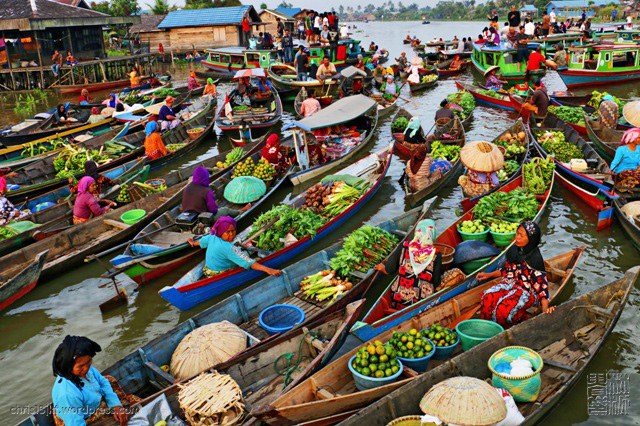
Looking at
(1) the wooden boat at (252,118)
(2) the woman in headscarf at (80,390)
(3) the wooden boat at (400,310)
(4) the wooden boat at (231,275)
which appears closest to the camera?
(2) the woman in headscarf at (80,390)

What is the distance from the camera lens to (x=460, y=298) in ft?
23.1

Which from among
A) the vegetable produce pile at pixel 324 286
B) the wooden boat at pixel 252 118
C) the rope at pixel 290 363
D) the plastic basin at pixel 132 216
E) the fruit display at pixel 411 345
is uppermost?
the wooden boat at pixel 252 118

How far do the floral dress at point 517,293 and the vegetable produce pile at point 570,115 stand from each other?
35.4 feet

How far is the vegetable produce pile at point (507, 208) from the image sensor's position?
29.9ft

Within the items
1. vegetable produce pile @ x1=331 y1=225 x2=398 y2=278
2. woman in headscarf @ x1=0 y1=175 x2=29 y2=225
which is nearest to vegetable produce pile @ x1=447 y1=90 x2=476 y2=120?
vegetable produce pile @ x1=331 y1=225 x2=398 y2=278

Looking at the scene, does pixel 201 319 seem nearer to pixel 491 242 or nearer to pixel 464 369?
pixel 464 369

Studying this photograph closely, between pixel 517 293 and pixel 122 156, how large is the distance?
39.3ft

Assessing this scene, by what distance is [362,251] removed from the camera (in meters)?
8.14

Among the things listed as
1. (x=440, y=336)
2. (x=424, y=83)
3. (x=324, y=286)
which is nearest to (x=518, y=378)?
(x=440, y=336)

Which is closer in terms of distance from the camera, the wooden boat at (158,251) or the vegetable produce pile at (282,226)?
the wooden boat at (158,251)

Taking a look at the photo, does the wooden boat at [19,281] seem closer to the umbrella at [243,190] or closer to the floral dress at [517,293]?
the umbrella at [243,190]

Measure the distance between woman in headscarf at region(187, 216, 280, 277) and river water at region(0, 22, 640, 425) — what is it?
3.66ft

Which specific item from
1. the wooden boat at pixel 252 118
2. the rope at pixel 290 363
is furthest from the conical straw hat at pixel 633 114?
the wooden boat at pixel 252 118

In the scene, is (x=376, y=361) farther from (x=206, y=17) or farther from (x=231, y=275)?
(x=206, y=17)
